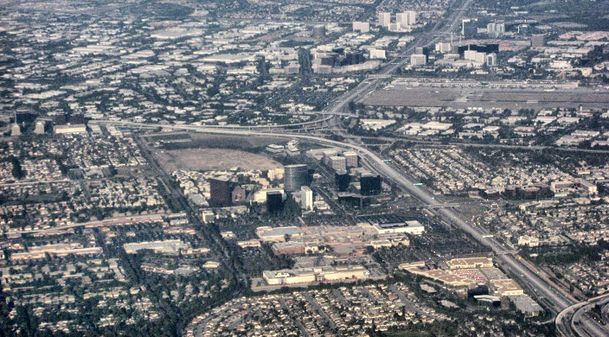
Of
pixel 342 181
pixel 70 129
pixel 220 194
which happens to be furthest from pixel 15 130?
pixel 342 181

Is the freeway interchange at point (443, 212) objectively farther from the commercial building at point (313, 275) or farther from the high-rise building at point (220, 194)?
the high-rise building at point (220, 194)

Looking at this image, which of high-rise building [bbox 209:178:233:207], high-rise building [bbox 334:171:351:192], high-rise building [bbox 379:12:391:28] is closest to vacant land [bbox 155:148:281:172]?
high-rise building [bbox 334:171:351:192]

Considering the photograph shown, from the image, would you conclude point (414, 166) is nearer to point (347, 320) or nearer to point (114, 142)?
point (114, 142)

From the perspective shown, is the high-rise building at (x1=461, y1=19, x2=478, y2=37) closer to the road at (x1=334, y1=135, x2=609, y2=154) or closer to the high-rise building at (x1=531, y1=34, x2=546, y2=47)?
→ the high-rise building at (x1=531, y1=34, x2=546, y2=47)

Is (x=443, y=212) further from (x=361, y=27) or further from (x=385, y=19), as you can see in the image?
(x=385, y=19)

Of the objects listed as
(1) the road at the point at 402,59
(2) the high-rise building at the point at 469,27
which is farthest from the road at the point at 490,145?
(2) the high-rise building at the point at 469,27

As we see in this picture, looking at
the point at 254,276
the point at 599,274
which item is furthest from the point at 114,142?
the point at 599,274
